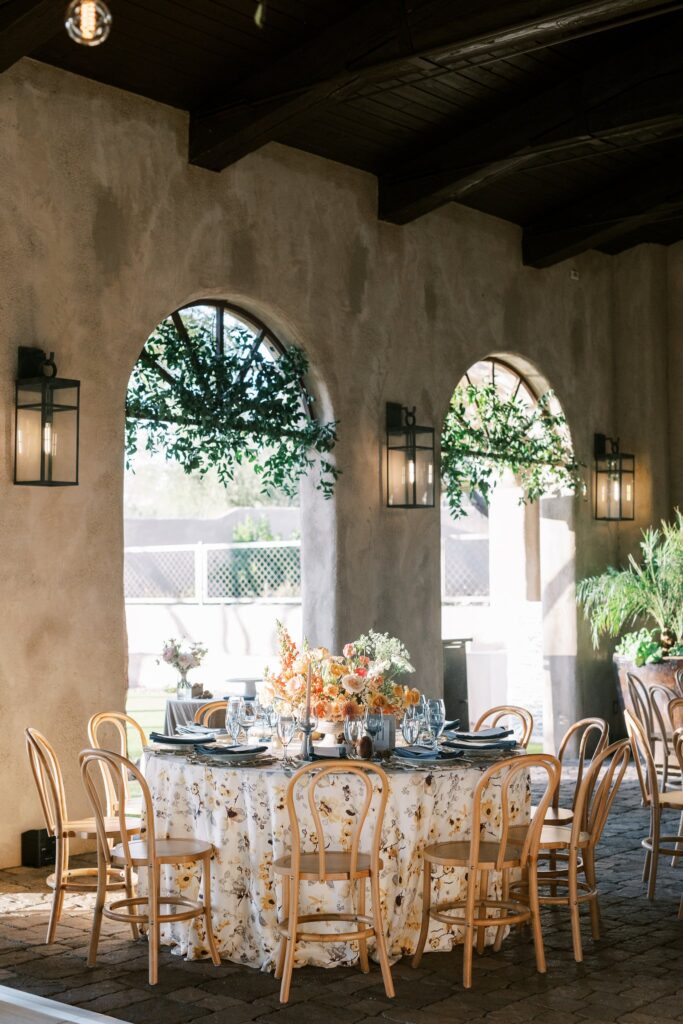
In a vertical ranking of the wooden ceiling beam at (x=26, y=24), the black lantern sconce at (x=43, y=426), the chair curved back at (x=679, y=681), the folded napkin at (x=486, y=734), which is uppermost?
the wooden ceiling beam at (x=26, y=24)

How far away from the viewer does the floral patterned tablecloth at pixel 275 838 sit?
173 inches

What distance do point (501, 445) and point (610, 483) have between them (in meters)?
1.46

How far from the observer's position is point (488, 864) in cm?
437

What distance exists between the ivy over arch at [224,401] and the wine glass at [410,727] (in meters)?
2.83

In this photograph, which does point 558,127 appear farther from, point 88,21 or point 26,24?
point 88,21

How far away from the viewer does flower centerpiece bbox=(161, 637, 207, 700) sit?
6.86 metres

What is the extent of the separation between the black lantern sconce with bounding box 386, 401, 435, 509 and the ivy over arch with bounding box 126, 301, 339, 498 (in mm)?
535

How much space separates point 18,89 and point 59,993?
4405mm

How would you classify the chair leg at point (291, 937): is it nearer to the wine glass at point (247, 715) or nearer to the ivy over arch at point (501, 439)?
the wine glass at point (247, 715)

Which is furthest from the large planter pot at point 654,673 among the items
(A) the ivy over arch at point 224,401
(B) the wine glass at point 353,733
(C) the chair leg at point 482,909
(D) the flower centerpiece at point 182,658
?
(B) the wine glass at point 353,733

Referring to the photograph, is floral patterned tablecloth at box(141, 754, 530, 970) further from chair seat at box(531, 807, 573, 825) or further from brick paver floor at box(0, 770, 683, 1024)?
chair seat at box(531, 807, 573, 825)

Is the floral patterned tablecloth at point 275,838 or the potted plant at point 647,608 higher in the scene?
the potted plant at point 647,608

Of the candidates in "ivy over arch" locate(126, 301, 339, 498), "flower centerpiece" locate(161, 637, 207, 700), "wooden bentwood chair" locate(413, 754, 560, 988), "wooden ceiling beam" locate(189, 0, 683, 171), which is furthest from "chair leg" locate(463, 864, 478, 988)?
"wooden ceiling beam" locate(189, 0, 683, 171)

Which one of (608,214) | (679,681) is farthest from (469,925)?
(608,214)
